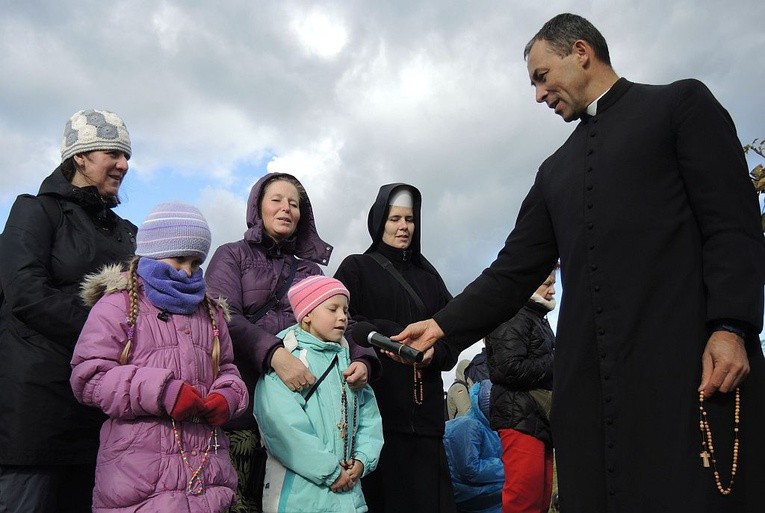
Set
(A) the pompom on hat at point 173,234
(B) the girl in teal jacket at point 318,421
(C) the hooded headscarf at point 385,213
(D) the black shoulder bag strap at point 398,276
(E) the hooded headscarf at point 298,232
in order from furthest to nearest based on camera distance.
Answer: (C) the hooded headscarf at point 385,213
(D) the black shoulder bag strap at point 398,276
(E) the hooded headscarf at point 298,232
(B) the girl in teal jacket at point 318,421
(A) the pompom on hat at point 173,234

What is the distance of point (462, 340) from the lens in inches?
147

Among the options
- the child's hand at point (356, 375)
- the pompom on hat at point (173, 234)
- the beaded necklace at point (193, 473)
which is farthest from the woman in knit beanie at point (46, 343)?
the child's hand at point (356, 375)

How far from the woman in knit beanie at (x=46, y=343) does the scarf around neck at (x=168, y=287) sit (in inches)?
15.0

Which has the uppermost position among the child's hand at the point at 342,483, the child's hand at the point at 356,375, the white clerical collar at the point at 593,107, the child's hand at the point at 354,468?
the white clerical collar at the point at 593,107

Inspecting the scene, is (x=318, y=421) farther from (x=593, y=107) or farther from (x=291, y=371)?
(x=593, y=107)

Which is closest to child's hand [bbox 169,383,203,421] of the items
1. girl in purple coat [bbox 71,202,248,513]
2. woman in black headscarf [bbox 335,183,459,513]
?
girl in purple coat [bbox 71,202,248,513]

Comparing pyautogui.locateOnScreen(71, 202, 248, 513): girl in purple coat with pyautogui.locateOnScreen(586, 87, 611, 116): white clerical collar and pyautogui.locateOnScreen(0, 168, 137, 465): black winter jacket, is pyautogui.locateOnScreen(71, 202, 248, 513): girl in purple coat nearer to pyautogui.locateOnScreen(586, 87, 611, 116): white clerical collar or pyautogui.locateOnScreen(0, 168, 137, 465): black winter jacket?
pyautogui.locateOnScreen(0, 168, 137, 465): black winter jacket

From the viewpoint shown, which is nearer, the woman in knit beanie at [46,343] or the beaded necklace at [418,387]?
the woman in knit beanie at [46,343]

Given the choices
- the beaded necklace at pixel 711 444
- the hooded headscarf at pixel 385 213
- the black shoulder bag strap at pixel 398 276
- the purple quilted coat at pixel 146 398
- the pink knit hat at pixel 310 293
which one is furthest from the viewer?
the hooded headscarf at pixel 385 213

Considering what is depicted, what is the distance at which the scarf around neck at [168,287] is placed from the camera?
4.02 m

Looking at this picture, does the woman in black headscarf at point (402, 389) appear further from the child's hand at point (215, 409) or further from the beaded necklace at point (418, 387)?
the child's hand at point (215, 409)

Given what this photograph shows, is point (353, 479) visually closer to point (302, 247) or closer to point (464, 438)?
point (302, 247)

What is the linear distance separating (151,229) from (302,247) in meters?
1.40

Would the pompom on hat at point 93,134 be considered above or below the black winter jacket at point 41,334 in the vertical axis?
above
